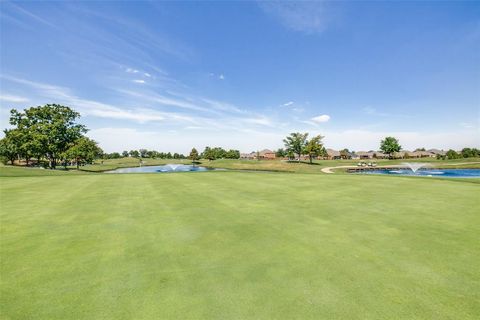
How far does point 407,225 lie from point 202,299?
679cm

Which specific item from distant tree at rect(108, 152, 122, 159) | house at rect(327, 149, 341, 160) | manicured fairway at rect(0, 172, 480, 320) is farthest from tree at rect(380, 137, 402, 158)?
distant tree at rect(108, 152, 122, 159)

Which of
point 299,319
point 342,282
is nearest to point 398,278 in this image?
point 342,282

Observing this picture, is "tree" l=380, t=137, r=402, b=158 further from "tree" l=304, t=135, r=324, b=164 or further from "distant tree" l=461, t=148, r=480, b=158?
"tree" l=304, t=135, r=324, b=164

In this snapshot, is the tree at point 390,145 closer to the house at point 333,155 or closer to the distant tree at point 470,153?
the distant tree at point 470,153

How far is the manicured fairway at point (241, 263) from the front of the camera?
3.61 meters

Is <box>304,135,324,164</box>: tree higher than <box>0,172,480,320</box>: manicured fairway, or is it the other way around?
<box>304,135,324,164</box>: tree

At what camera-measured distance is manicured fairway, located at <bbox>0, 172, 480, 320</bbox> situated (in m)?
3.61

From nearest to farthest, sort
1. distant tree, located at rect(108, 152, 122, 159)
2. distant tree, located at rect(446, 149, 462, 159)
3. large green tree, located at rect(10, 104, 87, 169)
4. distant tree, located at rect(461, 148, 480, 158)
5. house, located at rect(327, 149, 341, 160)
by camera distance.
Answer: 1. large green tree, located at rect(10, 104, 87, 169)
2. distant tree, located at rect(461, 148, 480, 158)
3. distant tree, located at rect(446, 149, 462, 159)
4. house, located at rect(327, 149, 341, 160)
5. distant tree, located at rect(108, 152, 122, 159)

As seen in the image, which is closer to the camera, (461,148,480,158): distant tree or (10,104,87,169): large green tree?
(10,104,87,169): large green tree

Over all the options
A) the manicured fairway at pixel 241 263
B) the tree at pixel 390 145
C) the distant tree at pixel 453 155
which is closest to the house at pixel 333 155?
the tree at pixel 390 145

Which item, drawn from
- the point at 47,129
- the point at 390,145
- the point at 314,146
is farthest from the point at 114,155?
the point at 390,145

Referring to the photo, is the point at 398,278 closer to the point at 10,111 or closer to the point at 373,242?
the point at 373,242

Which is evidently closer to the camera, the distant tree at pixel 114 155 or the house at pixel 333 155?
the house at pixel 333 155

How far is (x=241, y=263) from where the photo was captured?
5.02m
